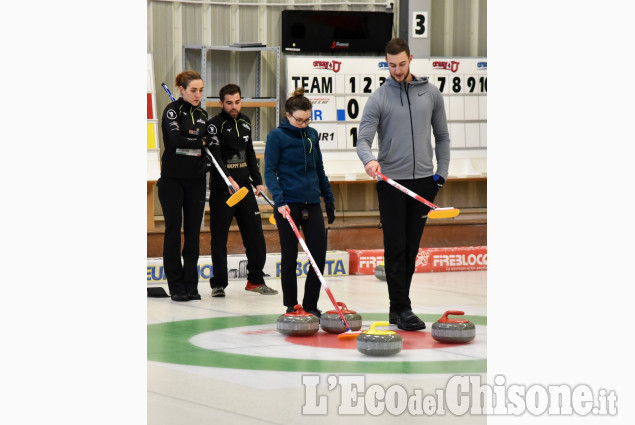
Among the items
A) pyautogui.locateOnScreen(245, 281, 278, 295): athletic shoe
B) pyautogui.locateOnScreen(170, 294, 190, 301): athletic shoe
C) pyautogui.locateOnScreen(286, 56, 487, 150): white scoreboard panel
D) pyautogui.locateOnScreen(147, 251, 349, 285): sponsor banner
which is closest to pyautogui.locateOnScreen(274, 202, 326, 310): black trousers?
pyautogui.locateOnScreen(170, 294, 190, 301): athletic shoe

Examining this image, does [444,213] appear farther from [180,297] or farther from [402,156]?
[180,297]

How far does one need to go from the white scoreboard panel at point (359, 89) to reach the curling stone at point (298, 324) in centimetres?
555

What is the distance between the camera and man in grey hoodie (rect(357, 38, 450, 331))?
4.74 metres

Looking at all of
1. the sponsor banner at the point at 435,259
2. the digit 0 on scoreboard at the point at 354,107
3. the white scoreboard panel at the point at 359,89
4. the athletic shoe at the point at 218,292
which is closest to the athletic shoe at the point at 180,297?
the athletic shoe at the point at 218,292

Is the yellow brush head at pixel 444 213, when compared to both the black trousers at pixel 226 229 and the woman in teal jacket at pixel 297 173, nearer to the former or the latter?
the woman in teal jacket at pixel 297 173

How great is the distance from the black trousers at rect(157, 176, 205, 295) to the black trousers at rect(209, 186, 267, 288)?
26cm

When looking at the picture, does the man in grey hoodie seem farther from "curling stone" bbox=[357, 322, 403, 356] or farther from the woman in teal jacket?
"curling stone" bbox=[357, 322, 403, 356]

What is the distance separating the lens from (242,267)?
7.55 meters

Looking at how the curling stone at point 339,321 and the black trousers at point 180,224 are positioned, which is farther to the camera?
the black trousers at point 180,224

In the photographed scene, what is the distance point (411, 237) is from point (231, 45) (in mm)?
5607

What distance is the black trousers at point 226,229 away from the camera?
20.9ft
